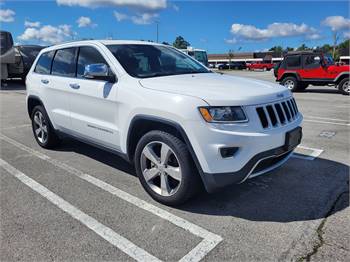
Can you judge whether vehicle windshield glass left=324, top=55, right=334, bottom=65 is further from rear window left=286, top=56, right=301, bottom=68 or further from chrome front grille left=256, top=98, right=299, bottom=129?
chrome front grille left=256, top=98, right=299, bottom=129

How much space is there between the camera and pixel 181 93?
325 cm

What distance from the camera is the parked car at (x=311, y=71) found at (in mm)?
14852

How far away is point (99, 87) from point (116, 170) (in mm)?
1221

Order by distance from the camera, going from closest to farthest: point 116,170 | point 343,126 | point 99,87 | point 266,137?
point 266,137 → point 99,87 → point 116,170 → point 343,126

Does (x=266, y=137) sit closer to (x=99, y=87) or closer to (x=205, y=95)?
(x=205, y=95)

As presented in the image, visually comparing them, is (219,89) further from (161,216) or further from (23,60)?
(23,60)

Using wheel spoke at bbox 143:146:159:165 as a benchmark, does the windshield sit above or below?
above

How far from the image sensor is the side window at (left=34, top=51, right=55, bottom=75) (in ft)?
17.9

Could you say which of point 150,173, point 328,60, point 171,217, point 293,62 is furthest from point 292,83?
point 171,217

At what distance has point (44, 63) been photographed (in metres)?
5.63

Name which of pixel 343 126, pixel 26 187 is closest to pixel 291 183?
pixel 26 187

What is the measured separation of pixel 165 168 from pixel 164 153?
0.55ft

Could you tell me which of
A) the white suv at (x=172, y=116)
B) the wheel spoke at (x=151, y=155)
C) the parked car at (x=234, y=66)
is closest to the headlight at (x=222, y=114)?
the white suv at (x=172, y=116)

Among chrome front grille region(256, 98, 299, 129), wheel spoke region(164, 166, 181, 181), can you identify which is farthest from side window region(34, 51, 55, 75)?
chrome front grille region(256, 98, 299, 129)
